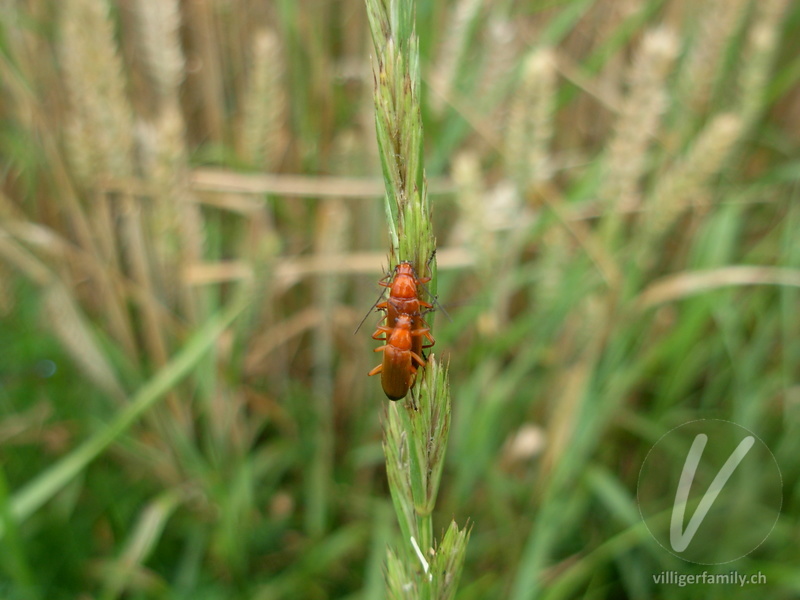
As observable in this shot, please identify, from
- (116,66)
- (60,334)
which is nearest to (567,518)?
(60,334)

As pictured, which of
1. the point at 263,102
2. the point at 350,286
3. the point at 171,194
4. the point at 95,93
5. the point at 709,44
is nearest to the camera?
the point at 95,93

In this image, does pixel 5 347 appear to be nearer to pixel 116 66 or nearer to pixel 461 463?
pixel 116 66

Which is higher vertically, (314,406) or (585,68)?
(585,68)

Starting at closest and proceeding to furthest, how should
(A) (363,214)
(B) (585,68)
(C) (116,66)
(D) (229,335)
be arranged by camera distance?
(C) (116,66) → (B) (585,68) → (D) (229,335) → (A) (363,214)

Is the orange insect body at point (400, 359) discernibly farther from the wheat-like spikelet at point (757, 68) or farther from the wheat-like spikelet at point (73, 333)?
the wheat-like spikelet at point (757, 68)

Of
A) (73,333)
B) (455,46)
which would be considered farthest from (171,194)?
(455,46)

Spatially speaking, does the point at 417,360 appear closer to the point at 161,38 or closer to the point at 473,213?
the point at 473,213

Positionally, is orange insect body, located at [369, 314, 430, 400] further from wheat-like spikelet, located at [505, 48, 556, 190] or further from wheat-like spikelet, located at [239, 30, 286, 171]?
→ wheat-like spikelet, located at [239, 30, 286, 171]
